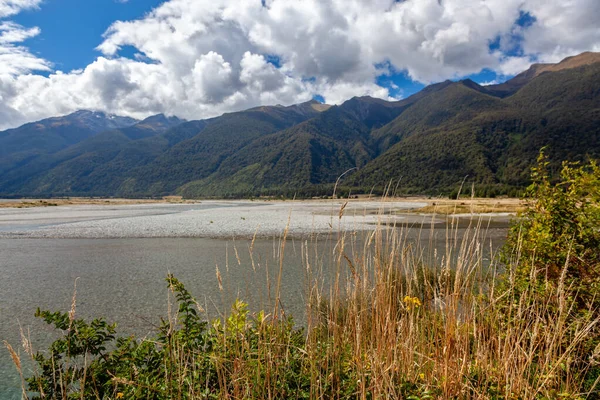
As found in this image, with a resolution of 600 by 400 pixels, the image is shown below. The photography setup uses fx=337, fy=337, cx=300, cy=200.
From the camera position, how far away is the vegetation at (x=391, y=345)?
2.42m

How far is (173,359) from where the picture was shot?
3.00m

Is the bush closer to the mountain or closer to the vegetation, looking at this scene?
the vegetation

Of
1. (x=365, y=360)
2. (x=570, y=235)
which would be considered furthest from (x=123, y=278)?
(x=570, y=235)

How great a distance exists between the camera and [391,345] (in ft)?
8.54

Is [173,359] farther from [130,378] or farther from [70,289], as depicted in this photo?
[70,289]

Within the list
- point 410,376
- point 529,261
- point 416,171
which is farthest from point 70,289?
point 416,171

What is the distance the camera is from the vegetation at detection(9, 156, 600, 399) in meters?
2.42

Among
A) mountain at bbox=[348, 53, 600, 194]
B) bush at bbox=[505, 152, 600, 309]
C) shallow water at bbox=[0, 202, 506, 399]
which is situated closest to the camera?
bush at bbox=[505, 152, 600, 309]

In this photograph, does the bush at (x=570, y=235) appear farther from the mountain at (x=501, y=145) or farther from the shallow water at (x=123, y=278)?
the mountain at (x=501, y=145)

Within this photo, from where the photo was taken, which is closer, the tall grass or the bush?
the tall grass

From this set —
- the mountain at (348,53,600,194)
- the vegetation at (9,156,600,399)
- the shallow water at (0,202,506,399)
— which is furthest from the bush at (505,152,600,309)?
the mountain at (348,53,600,194)

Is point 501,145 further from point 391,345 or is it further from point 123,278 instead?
point 391,345

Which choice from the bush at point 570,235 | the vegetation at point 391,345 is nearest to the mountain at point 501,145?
the bush at point 570,235

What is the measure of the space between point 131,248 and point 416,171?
6171 inches
